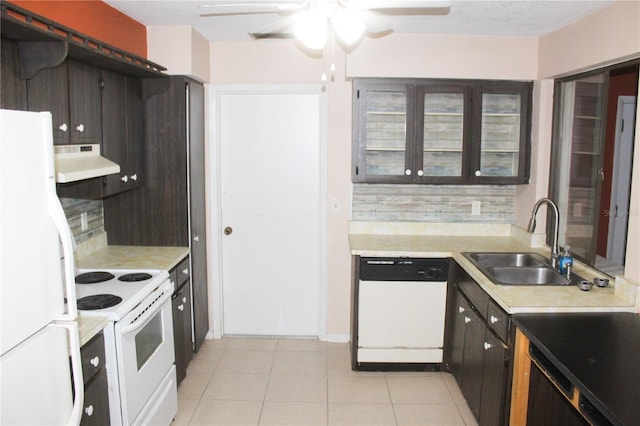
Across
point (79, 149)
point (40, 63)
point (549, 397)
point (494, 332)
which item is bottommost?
point (549, 397)

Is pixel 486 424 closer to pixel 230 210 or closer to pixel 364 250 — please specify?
pixel 364 250

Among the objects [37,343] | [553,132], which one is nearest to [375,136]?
[553,132]

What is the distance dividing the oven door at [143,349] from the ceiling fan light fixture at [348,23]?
1599 millimetres

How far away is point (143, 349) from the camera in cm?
257

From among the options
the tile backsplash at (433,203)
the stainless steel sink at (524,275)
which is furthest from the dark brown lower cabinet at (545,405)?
the tile backsplash at (433,203)

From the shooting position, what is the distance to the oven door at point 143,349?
2.31m

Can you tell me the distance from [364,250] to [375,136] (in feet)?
2.80

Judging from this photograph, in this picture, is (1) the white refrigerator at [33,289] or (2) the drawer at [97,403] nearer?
(1) the white refrigerator at [33,289]

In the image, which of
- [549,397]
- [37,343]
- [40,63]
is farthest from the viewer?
[549,397]

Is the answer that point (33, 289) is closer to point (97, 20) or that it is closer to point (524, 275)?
point (97, 20)

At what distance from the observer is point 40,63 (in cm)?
209

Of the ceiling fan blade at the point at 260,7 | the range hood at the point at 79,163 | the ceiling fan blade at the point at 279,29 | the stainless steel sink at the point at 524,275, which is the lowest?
the stainless steel sink at the point at 524,275

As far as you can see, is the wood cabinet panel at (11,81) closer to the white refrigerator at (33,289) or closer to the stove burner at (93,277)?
the white refrigerator at (33,289)

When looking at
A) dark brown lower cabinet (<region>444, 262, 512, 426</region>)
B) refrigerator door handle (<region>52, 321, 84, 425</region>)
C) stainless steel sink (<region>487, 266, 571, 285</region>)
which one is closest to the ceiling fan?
refrigerator door handle (<region>52, 321, 84, 425</region>)
